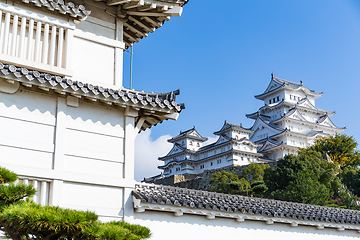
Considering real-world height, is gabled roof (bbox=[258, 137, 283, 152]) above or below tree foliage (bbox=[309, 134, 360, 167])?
above

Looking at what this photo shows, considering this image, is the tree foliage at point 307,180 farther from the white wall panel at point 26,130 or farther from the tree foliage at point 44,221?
the tree foliage at point 44,221

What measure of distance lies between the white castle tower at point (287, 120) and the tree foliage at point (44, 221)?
5035 cm

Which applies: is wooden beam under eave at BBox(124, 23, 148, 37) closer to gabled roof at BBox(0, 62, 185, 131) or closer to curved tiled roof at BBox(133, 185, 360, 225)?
gabled roof at BBox(0, 62, 185, 131)

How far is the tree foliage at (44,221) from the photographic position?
5.06 meters

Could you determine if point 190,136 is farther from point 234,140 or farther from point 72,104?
point 72,104

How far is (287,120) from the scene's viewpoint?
59625 millimetres

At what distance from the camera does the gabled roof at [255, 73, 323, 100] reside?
65.1 m

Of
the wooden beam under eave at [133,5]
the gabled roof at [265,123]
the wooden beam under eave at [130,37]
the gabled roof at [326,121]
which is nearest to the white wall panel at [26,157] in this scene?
the wooden beam under eave at [133,5]

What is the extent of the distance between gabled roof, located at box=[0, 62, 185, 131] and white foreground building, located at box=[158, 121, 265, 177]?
44125 millimetres

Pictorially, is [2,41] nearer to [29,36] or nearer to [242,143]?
[29,36]

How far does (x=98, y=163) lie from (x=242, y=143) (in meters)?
46.8

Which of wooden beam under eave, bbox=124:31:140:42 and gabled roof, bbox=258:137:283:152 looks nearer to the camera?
wooden beam under eave, bbox=124:31:140:42

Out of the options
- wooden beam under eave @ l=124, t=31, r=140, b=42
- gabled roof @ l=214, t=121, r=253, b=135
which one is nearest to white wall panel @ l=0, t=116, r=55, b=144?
wooden beam under eave @ l=124, t=31, r=140, b=42

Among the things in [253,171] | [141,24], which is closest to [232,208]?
[141,24]
